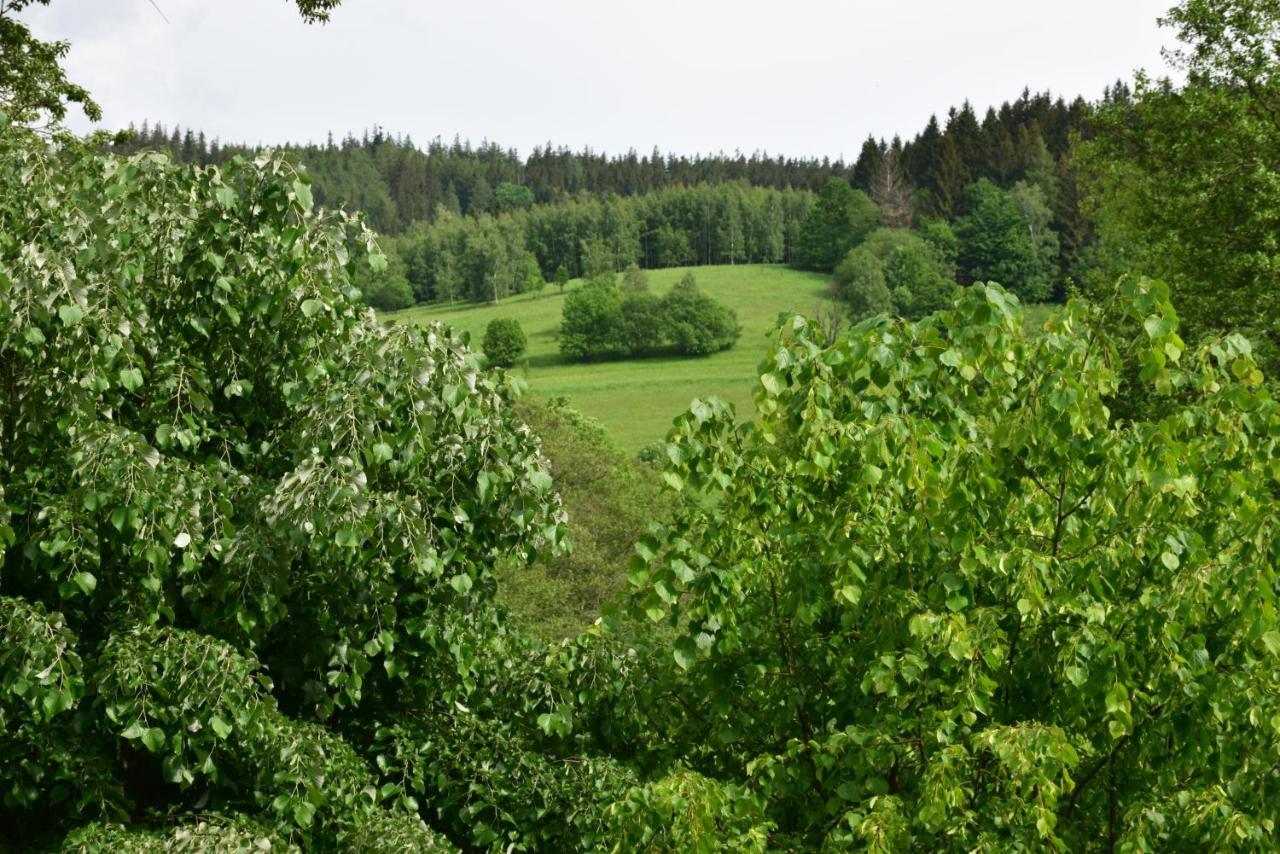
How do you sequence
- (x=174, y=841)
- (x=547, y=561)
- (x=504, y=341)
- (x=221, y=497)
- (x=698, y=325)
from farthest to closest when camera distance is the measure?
(x=698, y=325), (x=504, y=341), (x=547, y=561), (x=221, y=497), (x=174, y=841)

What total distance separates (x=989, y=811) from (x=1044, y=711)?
28.3 inches

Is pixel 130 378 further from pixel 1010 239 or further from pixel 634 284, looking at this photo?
pixel 1010 239

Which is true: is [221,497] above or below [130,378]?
below

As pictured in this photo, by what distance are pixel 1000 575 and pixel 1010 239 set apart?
13241 cm

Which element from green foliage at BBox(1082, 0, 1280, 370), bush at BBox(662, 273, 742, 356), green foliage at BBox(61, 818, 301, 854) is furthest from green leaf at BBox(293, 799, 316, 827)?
bush at BBox(662, 273, 742, 356)

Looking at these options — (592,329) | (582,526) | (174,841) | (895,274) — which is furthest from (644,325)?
(174,841)

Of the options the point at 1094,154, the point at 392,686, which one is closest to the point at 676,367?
the point at 1094,154

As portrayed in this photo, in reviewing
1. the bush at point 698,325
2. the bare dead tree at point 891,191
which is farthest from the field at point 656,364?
the bare dead tree at point 891,191

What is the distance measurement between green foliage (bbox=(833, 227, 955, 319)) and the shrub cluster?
12.9 meters

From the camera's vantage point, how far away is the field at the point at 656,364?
320ft

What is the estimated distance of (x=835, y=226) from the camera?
158 m

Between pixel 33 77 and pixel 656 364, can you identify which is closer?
pixel 33 77

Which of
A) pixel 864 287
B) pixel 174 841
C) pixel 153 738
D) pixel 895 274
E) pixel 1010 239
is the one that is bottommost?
pixel 174 841

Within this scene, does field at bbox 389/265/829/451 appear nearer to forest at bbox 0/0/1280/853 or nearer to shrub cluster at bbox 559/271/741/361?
shrub cluster at bbox 559/271/741/361
